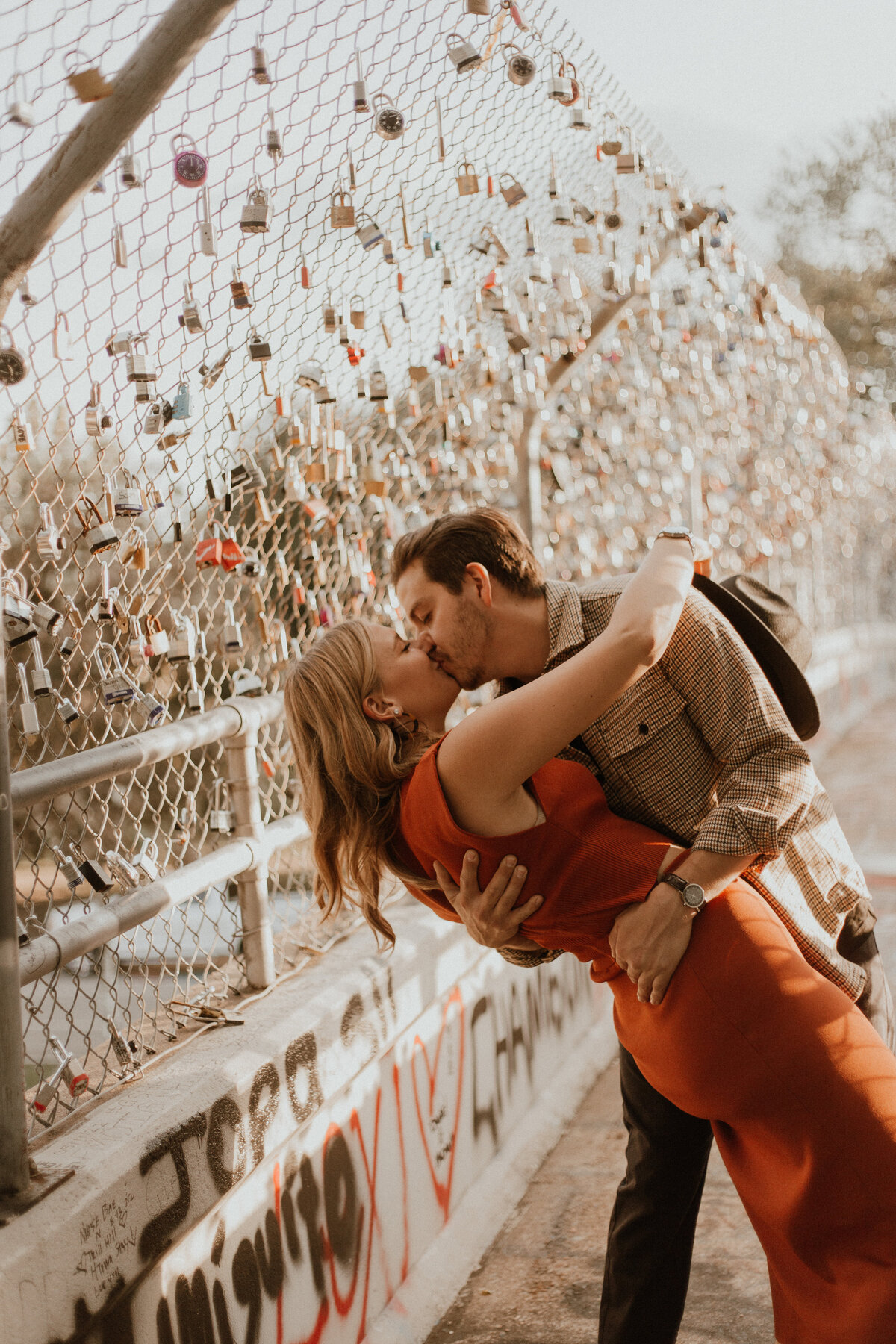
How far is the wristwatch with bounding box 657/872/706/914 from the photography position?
1.79 m

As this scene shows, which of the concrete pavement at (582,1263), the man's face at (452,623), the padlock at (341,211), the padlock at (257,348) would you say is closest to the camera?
the man's face at (452,623)

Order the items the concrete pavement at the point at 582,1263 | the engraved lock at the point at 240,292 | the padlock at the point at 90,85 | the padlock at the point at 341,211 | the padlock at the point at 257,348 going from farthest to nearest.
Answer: the concrete pavement at the point at 582,1263
the padlock at the point at 341,211
the padlock at the point at 257,348
the engraved lock at the point at 240,292
the padlock at the point at 90,85

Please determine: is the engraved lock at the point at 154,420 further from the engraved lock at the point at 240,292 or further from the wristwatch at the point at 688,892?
the wristwatch at the point at 688,892

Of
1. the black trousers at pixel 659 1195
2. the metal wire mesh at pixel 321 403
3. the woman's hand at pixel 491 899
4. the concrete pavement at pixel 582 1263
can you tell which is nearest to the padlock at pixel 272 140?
the metal wire mesh at pixel 321 403

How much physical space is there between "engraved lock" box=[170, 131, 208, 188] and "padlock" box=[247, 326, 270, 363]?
379 mm

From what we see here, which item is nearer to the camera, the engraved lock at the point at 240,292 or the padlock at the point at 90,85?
the padlock at the point at 90,85

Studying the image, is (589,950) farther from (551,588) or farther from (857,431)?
(857,431)

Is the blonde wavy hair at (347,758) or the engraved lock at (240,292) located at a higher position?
the engraved lock at (240,292)

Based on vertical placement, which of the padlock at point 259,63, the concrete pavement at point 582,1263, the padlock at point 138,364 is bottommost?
the concrete pavement at point 582,1263

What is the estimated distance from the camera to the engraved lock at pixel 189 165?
2223 millimetres

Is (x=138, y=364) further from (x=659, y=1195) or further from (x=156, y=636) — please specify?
(x=659, y=1195)

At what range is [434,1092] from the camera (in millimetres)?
3121

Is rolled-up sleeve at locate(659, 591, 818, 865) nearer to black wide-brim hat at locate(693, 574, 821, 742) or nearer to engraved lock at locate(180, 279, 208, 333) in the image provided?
black wide-brim hat at locate(693, 574, 821, 742)

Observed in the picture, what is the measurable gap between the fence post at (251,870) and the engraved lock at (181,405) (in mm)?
703
